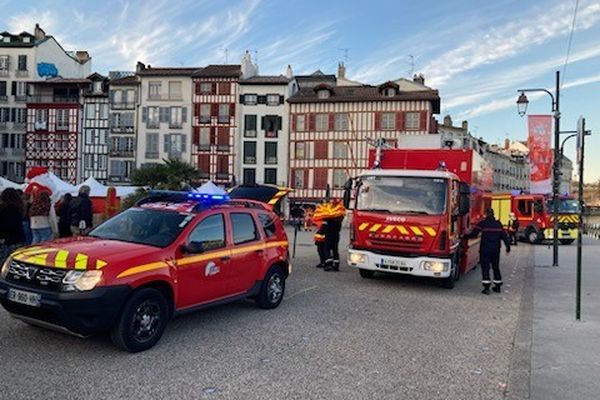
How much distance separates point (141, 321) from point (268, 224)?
3.10 metres

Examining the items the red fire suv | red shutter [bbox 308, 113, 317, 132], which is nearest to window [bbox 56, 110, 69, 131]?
red shutter [bbox 308, 113, 317, 132]

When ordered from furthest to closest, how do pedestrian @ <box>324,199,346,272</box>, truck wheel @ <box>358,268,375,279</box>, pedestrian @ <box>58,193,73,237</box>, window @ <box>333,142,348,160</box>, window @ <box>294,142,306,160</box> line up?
window @ <box>294,142,306,160</box> → window @ <box>333,142,348,160</box> → pedestrian @ <box>324,199,346,272</box> → pedestrian @ <box>58,193,73,237</box> → truck wheel @ <box>358,268,375,279</box>

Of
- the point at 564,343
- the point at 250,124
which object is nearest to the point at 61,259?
the point at 564,343

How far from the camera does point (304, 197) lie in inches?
1975

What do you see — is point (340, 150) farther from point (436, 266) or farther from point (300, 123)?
point (436, 266)

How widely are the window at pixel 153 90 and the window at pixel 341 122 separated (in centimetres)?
1778

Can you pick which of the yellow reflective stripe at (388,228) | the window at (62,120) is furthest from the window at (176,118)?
the yellow reflective stripe at (388,228)

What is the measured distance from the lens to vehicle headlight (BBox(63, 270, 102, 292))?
5.40 metres

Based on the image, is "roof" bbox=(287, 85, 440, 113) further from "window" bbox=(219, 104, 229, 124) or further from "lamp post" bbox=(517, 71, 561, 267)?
"lamp post" bbox=(517, 71, 561, 267)

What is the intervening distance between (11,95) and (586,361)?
59.1m

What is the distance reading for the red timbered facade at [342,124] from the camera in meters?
47.7

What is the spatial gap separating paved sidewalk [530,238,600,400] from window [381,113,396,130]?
36379 mm

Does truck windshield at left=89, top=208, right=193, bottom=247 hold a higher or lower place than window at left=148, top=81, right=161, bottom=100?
lower

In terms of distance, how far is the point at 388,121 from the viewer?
4825cm
